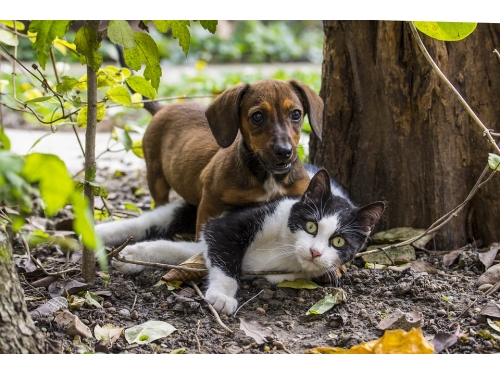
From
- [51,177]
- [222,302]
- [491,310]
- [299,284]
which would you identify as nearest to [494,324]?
[491,310]

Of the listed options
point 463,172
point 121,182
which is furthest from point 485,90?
point 121,182

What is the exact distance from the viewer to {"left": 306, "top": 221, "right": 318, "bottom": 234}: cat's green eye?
3258 mm

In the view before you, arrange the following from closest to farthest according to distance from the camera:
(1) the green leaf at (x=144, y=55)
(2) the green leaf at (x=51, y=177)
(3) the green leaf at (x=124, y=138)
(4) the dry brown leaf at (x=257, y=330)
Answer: (2) the green leaf at (x=51, y=177) → (4) the dry brown leaf at (x=257, y=330) → (1) the green leaf at (x=144, y=55) → (3) the green leaf at (x=124, y=138)

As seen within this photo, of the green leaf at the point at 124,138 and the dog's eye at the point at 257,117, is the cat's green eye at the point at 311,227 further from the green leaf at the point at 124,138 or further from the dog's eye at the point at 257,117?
the green leaf at the point at 124,138

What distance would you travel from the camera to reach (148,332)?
2.64 meters

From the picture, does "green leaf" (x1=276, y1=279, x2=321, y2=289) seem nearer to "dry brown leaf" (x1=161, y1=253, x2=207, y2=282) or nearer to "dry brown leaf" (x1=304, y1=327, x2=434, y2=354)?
"dry brown leaf" (x1=161, y1=253, x2=207, y2=282)

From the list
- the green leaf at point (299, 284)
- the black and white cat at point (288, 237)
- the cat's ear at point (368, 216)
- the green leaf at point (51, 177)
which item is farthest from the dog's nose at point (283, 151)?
the green leaf at point (51, 177)

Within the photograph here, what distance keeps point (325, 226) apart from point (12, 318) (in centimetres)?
167

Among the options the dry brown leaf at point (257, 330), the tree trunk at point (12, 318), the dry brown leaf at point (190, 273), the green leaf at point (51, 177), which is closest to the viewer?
the green leaf at point (51, 177)

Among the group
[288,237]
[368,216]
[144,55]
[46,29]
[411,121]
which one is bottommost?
[288,237]

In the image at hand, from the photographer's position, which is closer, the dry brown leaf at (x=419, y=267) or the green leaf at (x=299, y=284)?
the green leaf at (x=299, y=284)

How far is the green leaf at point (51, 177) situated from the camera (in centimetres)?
148

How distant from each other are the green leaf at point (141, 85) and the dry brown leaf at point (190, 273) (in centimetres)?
92

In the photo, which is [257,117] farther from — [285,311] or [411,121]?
[285,311]
